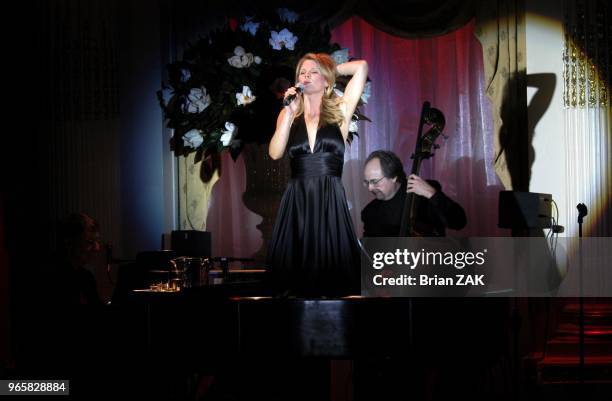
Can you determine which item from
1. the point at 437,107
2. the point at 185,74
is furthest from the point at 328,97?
the point at 437,107

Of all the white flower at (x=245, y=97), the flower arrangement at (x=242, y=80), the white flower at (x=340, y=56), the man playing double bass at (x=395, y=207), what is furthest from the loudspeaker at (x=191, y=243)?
the white flower at (x=340, y=56)

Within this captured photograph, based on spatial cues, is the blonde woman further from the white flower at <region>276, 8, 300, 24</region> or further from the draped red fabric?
the draped red fabric

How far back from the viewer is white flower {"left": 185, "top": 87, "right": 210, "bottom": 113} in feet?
14.1

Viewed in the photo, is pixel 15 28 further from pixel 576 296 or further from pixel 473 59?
pixel 576 296

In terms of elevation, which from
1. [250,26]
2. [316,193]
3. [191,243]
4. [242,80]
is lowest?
[191,243]

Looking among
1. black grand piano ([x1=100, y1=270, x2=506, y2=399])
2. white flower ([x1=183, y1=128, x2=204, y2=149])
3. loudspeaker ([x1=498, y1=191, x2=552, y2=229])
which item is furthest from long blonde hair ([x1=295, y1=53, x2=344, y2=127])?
loudspeaker ([x1=498, y1=191, x2=552, y2=229])

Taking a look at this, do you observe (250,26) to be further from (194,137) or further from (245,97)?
(194,137)

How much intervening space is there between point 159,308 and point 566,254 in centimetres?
291

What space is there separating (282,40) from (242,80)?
29cm

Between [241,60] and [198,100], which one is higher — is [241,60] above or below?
above

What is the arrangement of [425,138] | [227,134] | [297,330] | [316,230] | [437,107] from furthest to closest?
[437,107]
[227,134]
[425,138]
[316,230]
[297,330]

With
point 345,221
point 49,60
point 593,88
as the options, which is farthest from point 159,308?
point 593,88

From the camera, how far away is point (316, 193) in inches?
141

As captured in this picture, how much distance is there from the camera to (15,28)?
207 inches
